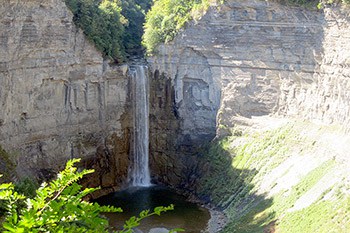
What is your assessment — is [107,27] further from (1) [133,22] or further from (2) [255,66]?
(2) [255,66]

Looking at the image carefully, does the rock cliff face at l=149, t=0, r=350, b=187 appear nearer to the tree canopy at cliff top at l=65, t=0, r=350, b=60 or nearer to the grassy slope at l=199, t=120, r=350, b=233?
the tree canopy at cliff top at l=65, t=0, r=350, b=60

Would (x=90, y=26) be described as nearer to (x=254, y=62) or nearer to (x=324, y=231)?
(x=254, y=62)

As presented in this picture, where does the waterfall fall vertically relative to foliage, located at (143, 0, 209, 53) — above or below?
below

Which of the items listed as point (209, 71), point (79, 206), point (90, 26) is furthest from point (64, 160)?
point (79, 206)

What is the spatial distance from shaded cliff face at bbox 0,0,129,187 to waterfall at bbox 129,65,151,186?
0.79 metres

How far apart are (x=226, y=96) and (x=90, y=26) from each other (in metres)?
10.8

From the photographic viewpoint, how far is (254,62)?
3625cm

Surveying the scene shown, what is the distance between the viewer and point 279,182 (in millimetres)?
31219

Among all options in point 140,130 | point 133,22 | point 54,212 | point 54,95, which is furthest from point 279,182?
point 54,212

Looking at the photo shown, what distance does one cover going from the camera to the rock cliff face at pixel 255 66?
32.3m

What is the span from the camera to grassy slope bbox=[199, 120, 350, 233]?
25281 mm

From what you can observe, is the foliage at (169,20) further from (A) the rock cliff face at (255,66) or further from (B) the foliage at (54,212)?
(B) the foliage at (54,212)

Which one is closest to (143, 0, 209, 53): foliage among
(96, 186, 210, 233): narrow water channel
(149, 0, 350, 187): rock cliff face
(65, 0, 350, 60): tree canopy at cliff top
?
(65, 0, 350, 60): tree canopy at cliff top

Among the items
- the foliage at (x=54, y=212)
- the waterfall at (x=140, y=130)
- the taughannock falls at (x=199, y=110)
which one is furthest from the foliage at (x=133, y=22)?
the foliage at (x=54, y=212)
